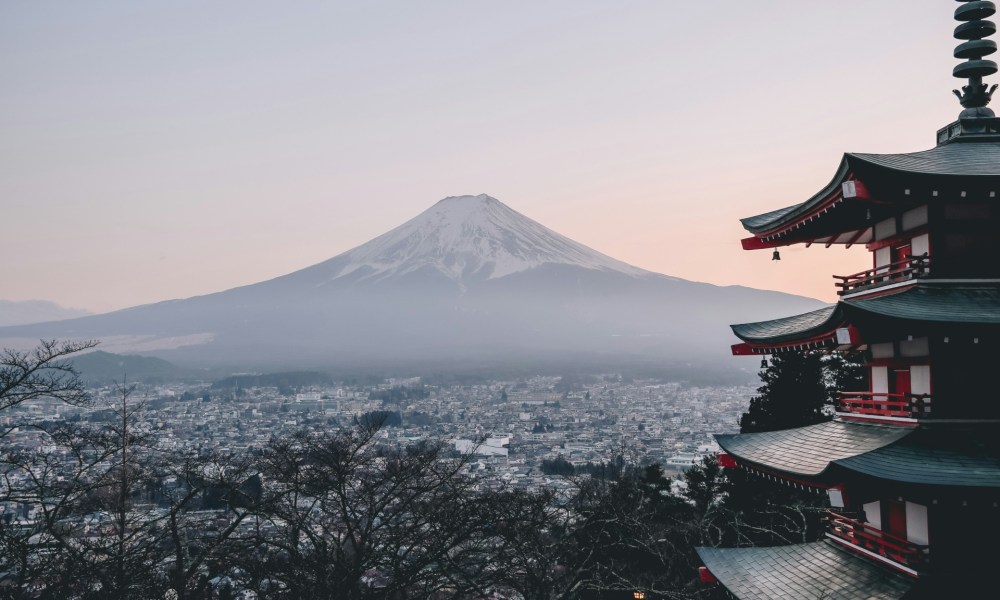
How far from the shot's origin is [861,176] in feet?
25.9

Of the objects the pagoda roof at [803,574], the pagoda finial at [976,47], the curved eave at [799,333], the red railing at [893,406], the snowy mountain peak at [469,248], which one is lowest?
the pagoda roof at [803,574]

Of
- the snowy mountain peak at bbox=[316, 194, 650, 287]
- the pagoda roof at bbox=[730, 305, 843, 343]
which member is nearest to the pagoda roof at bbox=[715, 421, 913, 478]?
the pagoda roof at bbox=[730, 305, 843, 343]

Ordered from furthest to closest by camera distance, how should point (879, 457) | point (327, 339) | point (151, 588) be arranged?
1. point (327, 339)
2. point (151, 588)
3. point (879, 457)

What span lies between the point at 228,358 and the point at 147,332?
38.4 meters

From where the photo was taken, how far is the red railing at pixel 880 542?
25.3ft

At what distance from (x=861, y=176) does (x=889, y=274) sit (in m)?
1.21

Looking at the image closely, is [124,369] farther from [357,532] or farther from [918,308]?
[918,308]

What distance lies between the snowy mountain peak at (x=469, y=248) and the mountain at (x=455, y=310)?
0.28 m

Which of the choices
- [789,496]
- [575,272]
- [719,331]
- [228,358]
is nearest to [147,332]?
[228,358]

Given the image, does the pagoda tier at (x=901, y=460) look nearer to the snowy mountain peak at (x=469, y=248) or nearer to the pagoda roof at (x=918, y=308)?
the pagoda roof at (x=918, y=308)

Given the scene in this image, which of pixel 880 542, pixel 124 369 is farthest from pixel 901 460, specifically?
pixel 124 369

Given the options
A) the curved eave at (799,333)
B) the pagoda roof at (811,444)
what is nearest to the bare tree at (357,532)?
the pagoda roof at (811,444)

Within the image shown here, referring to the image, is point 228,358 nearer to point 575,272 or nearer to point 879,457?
point 575,272

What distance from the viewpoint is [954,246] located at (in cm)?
805
